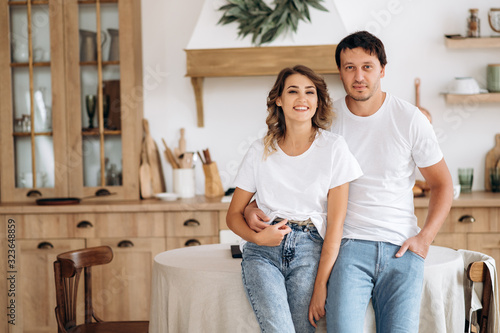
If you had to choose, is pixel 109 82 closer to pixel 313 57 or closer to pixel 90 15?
pixel 90 15

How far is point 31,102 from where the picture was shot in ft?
12.8

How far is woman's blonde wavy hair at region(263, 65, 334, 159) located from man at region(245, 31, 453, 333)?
105 mm

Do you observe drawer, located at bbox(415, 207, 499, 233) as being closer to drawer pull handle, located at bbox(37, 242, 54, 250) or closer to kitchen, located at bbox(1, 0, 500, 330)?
kitchen, located at bbox(1, 0, 500, 330)

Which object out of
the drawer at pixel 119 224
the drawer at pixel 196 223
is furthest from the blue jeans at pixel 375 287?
the drawer at pixel 119 224

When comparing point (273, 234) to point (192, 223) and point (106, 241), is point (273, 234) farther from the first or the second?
point (106, 241)

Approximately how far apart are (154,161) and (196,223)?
65 cm

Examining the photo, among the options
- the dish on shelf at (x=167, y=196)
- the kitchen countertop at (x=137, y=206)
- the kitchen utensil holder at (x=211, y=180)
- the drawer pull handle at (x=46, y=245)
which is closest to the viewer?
the kitchen countertop at (x=137, y=206)

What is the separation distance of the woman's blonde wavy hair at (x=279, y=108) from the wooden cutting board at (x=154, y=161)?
197 centimetres

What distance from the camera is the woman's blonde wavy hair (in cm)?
202

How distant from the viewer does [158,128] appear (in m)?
4.09

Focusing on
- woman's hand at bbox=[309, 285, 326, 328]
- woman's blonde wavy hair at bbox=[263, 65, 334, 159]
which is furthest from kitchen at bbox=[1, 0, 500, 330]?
woman's hand at bbox=[309, 285, 326, 328]

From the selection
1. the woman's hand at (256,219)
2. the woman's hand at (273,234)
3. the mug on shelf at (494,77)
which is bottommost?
the woman's hand at (273,234)

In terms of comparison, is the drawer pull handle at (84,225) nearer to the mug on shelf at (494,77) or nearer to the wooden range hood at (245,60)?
the wooden range hood at (245,60)

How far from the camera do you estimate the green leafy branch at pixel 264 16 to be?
367 cm
